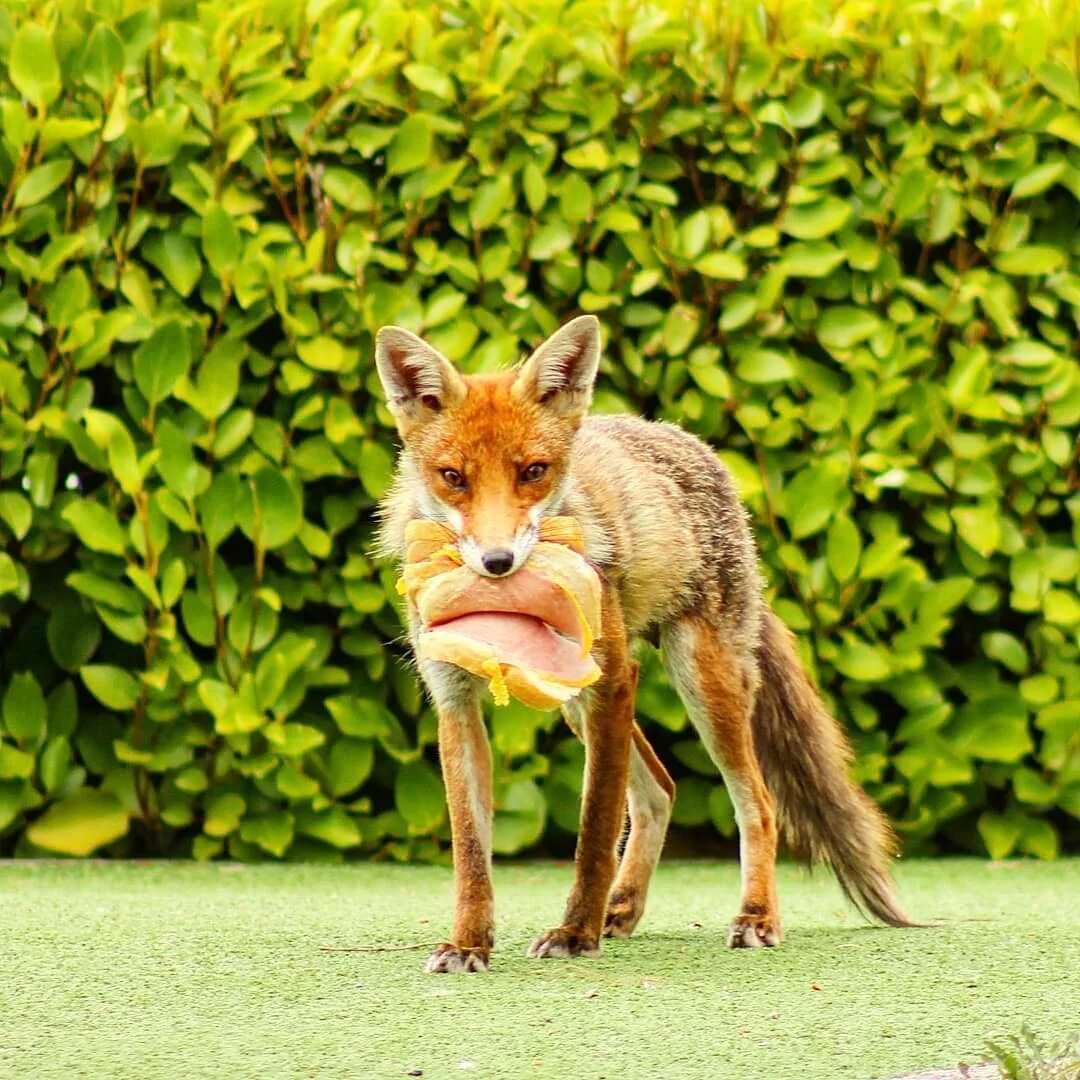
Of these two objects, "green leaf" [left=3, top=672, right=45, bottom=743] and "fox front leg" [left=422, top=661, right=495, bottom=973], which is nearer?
"fox front leg" [left=422, top=661, right=495, bottom=973]

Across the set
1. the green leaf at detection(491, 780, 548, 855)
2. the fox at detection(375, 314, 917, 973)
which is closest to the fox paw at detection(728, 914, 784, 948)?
the fox at detection(375, 314, 917, 973)

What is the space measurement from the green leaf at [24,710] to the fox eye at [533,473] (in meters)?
2.84

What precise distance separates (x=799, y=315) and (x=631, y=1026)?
3723 millimetres

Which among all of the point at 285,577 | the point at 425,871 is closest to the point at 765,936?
the point at 425,871

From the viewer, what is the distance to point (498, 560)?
4.18 meters

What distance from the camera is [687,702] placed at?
16.5 ft

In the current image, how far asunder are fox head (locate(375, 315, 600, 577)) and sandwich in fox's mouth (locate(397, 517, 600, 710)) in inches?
2.5

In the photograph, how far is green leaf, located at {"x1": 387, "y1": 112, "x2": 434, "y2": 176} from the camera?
6.44 meters

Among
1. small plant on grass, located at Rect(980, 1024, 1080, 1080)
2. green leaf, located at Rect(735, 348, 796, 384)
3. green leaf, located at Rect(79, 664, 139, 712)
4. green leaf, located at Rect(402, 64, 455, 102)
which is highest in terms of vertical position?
green leaf, located at Rect(402, 64, 455, 102)

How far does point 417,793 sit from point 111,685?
3.88 ft

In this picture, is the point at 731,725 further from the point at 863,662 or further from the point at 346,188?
the point at 346,188

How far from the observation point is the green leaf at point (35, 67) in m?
6.28

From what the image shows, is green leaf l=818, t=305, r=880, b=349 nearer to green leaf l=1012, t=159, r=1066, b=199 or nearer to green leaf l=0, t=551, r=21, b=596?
green leaf l=1012, t=159, r=1066, b=199

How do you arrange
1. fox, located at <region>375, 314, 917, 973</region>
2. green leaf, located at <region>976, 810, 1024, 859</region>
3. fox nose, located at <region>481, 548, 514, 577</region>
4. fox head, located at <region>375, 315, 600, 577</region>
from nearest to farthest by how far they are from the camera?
fox nose, located at <region>481, 548, 514, 577</region> → fox head, located at <region>375, 315, 600, 577</region> → fox, located at <region>375, 314, 917, 973</region> → green leaf, located at <region>976, 810, 1024, 859</region>
